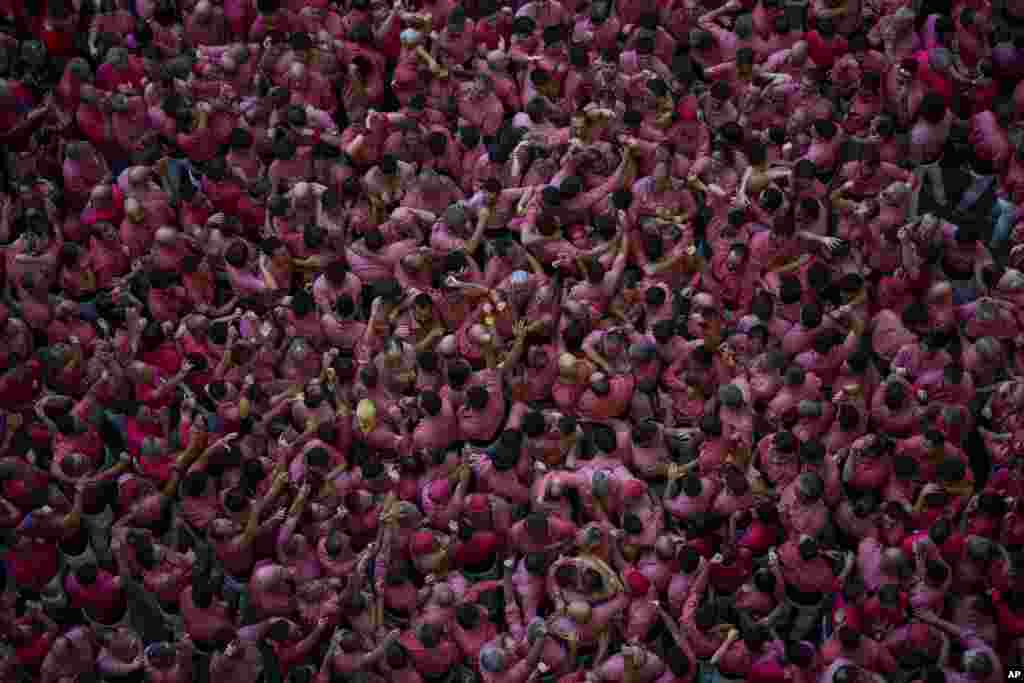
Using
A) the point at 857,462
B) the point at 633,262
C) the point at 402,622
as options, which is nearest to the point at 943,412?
the point at 857,462

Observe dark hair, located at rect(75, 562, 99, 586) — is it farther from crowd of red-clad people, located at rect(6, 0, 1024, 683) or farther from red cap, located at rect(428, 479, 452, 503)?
red cap, located at rect(428, 479, 452, 503)

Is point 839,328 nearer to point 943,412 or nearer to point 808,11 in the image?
point 943,412

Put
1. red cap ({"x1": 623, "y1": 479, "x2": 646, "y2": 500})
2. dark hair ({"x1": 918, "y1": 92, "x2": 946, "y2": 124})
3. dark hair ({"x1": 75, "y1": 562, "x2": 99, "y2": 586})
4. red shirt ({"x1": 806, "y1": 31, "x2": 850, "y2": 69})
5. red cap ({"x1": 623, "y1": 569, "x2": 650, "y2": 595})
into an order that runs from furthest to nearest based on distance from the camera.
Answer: red shirt ({"x1": 806, "y1": 31, "x2": 850, "y2": 69}) → dark hair ({"x1": 918, "y1": 92, "x2": 946, "y2": 124}) → red cap ({"x1": 623, "y1": 479, "x2": 646, "y2": 500}) → dark hair ({"x1": 75, "y1": 562, "x2": 99, "y2": 586}) → red cap ({"x1": 623, "y1": 569, "x2": 650, "y2": 595})

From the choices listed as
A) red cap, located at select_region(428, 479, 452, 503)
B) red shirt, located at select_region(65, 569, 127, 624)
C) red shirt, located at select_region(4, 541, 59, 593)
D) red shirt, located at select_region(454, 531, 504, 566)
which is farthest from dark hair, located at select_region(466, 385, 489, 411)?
red shirt, located at select_region(4, 541, 59, 593)

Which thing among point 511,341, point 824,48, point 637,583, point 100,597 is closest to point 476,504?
point 637,583

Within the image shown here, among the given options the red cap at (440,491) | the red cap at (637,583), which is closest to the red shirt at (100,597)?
the red cap at (440,491)

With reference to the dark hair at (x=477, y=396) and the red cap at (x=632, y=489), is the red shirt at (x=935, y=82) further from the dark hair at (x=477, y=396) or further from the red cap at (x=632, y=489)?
the dark hair at (x=477, y=396)
